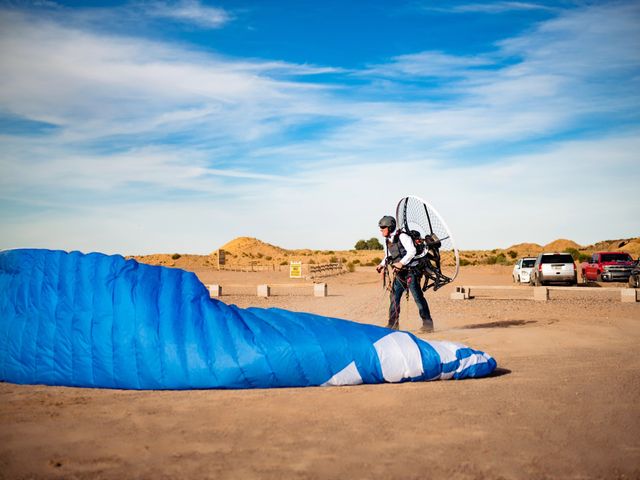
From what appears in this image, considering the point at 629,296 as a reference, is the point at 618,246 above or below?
above

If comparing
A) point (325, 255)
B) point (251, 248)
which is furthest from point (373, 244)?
point (251, 248)

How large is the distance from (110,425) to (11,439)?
2.36 ft

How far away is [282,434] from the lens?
4.91 meters

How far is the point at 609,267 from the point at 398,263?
22286 mm

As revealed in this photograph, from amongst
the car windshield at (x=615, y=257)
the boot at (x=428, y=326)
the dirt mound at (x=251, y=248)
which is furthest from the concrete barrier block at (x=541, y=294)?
the dirt mound at (x=251, y=248)

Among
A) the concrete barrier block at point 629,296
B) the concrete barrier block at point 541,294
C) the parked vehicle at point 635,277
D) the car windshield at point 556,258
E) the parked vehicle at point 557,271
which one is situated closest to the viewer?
the concrete barrier block at point 629,296

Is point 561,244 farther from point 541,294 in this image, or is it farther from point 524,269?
Answer: point 541,294

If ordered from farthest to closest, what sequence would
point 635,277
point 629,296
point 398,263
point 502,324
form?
point 635,277, point 629,296, point 502,324, point 398,263

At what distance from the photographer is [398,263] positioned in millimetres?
10320

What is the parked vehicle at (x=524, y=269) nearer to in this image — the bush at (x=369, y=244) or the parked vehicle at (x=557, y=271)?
the parked vehicle at (x=557, y=271)

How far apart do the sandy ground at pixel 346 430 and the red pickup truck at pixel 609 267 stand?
23.0 meters

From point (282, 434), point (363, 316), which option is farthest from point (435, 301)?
point (282, 434)

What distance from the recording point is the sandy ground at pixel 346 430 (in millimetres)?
4188

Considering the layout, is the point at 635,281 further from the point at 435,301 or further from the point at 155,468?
the point at 155,468
